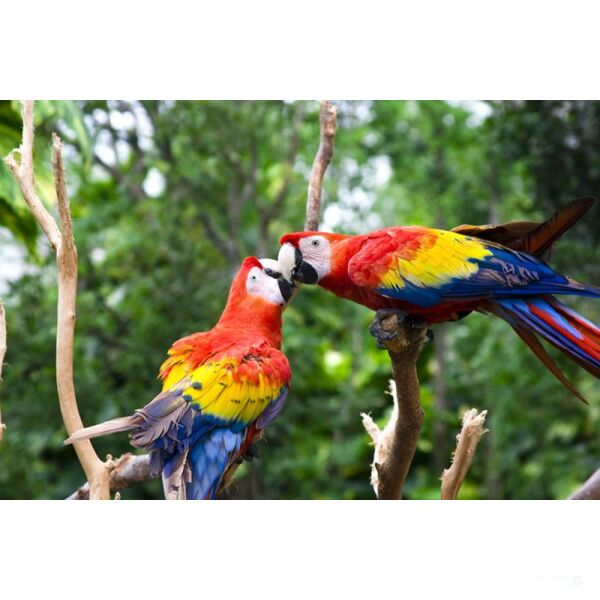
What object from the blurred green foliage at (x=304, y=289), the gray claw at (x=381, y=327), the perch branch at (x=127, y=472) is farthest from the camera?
the blurred green foliage at (x=304, y=289)

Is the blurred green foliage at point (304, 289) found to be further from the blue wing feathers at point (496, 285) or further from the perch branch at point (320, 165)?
the blue wing feathers at point (496, 285)

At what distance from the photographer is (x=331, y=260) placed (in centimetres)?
127

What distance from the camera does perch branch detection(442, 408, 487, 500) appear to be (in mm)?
1245

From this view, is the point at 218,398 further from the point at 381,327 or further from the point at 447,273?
the point at 447,273

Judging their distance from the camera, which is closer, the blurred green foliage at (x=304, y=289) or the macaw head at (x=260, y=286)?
the macaw head at (x=260, y=286)

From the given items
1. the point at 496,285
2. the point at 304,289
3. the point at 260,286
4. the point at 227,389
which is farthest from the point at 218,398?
the point at 304,289

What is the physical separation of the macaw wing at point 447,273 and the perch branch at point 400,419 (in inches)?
2.2

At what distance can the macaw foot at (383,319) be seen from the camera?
47.0 inches

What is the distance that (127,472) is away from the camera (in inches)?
54.8

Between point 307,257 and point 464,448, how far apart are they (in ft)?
1.31

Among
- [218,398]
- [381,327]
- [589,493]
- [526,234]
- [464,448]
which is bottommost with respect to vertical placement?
[589,493]

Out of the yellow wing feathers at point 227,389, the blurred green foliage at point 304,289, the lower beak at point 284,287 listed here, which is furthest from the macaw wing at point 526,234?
the blurred green foliage at point 304,289

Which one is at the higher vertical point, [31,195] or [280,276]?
[31,195]

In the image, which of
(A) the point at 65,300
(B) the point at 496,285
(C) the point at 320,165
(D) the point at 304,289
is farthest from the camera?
(D) the point at 304,289
